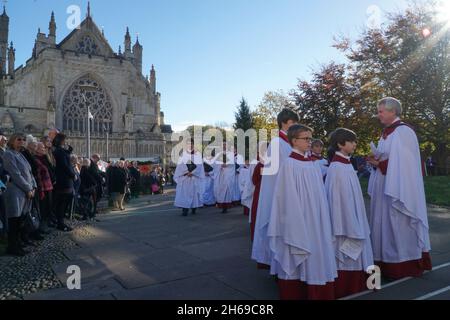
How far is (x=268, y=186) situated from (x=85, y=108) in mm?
41456

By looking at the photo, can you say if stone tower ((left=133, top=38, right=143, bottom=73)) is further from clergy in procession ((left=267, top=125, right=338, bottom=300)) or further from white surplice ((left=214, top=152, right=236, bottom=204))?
clergy in procession ((left=267, top=125, right=338, bottom=300))

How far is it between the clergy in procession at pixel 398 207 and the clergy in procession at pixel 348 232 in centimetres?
77

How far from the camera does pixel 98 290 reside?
14.5 ft

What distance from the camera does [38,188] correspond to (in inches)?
294

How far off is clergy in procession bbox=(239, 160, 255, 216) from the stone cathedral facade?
3114 centimetres

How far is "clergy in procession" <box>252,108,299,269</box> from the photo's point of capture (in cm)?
489

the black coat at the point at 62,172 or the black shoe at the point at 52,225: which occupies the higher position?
the black coat at the point at 62,172

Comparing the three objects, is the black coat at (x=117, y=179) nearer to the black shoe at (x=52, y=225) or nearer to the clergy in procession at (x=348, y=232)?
the black shoe at (x=52, y=225)

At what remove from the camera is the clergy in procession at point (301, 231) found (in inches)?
150

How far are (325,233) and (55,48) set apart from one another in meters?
44.1

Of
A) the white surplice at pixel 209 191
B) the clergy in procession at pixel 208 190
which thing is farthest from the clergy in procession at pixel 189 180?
the white surplice at pixel 209 191
